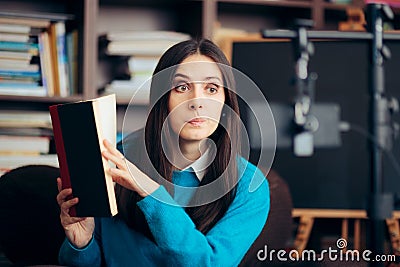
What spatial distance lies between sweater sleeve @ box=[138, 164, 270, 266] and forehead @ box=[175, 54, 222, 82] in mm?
196

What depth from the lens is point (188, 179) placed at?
1.26 metres

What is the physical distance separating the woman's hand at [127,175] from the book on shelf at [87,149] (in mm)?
11

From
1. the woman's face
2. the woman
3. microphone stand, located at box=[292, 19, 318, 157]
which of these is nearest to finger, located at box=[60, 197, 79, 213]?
the woman

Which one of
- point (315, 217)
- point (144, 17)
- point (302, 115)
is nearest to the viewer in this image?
point (302, 115)

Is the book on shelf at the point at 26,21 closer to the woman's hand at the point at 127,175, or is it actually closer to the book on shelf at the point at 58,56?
the book on shelf at the point at 58,56

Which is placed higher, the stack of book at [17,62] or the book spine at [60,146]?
the stack of book at [17,62]

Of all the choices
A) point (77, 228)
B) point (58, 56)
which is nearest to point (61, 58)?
point (58, 56)

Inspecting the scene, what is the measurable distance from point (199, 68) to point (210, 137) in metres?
0.12

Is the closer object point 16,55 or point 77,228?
point 77,228

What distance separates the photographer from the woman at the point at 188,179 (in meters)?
1.21

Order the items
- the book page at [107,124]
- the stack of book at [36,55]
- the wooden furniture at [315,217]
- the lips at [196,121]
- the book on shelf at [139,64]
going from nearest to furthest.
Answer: the book page at [107,124] < the lips at [196,121] < the wooden furniture at [315,217] < the stack of book at [36,55] < the book on shelf at [139,64]

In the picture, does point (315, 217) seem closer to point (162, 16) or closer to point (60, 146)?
point (162, 16)

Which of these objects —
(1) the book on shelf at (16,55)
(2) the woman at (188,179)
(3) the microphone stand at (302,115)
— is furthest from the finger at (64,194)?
(1) the book on shelf at (16,55)

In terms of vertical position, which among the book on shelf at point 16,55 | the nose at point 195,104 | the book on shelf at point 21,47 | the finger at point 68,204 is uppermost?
the book on shelf at point 21,47
